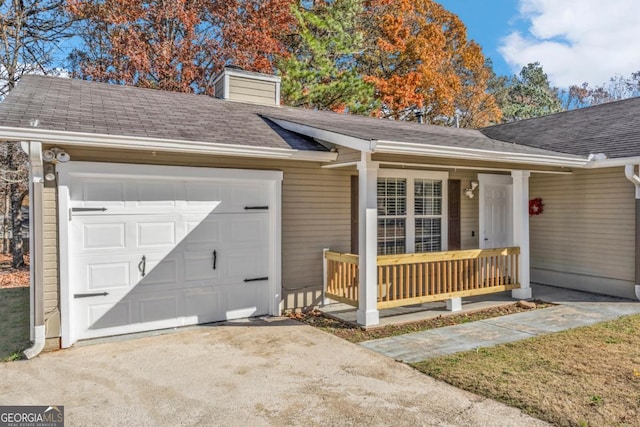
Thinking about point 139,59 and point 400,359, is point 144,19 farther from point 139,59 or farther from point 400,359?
point 400,359

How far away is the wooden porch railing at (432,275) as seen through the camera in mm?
5965

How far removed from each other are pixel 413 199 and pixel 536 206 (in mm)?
3004

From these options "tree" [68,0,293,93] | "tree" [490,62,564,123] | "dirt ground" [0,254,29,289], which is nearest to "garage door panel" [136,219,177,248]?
"dirt ground" [0,254,29,289]

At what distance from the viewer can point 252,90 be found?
28.3ft

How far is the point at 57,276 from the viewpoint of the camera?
4871mm

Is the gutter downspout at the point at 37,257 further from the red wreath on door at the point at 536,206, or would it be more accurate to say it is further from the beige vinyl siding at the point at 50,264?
the red wreath on door at the point at 536,206

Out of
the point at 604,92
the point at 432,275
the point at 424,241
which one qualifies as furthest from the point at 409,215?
the point at 604,92

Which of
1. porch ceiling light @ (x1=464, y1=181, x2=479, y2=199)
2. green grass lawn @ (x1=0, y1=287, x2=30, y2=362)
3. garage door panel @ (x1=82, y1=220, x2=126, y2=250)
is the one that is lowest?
green grass lawn @ (x1=0, y1=287, x2=30, y2=362)

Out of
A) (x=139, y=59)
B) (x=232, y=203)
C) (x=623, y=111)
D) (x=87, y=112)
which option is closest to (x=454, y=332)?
(x=232, y=203)

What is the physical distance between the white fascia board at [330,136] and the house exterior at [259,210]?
0.03m

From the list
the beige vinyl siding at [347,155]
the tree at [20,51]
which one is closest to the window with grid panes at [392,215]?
the beige vinyl siding at [347,155]

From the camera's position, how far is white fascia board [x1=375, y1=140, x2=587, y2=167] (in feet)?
17.5

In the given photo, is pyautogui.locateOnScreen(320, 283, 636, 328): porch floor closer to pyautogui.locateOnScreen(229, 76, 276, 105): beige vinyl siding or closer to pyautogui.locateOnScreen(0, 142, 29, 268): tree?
pyautogui.locateOnScreen(229, 76, 276, 105): beige vinyl siding

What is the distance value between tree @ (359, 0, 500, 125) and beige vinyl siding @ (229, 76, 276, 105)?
8.84 meters
